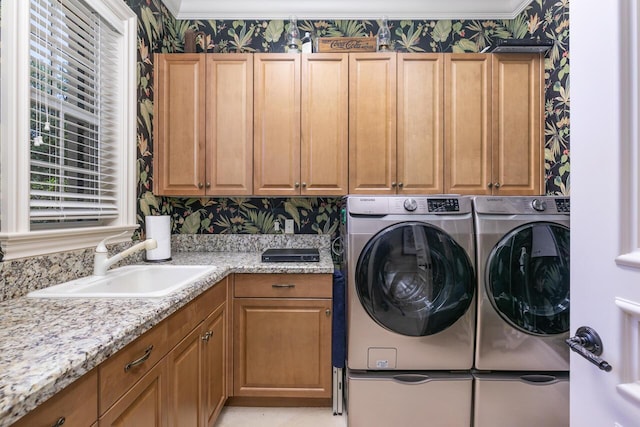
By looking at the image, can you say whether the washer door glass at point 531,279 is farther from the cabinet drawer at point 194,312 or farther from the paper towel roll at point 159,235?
the paper towel roll at point 159,235

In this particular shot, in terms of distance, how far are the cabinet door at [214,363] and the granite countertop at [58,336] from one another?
33 cm

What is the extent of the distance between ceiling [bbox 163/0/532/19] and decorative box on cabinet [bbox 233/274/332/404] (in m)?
2.10

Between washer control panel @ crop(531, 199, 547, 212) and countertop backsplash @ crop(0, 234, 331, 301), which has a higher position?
washer control panel @ crop(531, 199, 547, 212)

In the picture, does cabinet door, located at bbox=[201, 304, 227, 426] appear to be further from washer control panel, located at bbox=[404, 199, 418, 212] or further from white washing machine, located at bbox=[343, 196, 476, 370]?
washer control panel, located at bbox=[404, 199, 418, 212]

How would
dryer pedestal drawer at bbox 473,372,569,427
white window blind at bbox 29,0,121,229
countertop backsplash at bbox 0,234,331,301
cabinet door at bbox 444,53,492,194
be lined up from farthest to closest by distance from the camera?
cabinet door at bbox 444,53,492,194, dryer pedestal drawer at bbox 473,372,569,427, white window blind at bbox 29,0,121,229, countertop backsplash at bbox 0,234,331,301

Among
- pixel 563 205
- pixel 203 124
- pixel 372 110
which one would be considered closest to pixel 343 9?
pixel 372 110

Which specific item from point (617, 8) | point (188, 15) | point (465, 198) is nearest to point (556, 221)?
point (465, 198)

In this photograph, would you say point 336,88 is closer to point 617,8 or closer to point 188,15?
point 188,15

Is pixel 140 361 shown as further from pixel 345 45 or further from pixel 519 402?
pixel 345 45

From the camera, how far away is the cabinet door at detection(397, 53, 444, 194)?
2.08m

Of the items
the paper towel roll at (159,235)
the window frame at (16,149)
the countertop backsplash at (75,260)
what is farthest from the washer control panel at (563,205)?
the window frame at (16,149)

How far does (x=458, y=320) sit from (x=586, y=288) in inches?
43.6

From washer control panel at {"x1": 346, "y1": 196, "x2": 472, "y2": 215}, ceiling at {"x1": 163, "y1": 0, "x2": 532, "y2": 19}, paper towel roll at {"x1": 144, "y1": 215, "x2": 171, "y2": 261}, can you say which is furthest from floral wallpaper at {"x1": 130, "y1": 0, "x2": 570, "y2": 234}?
washer control panel at {"x1": 346, "y1": 196, "x2": 472, "y2": 215}

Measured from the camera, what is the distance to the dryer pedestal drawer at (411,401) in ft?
5.31
